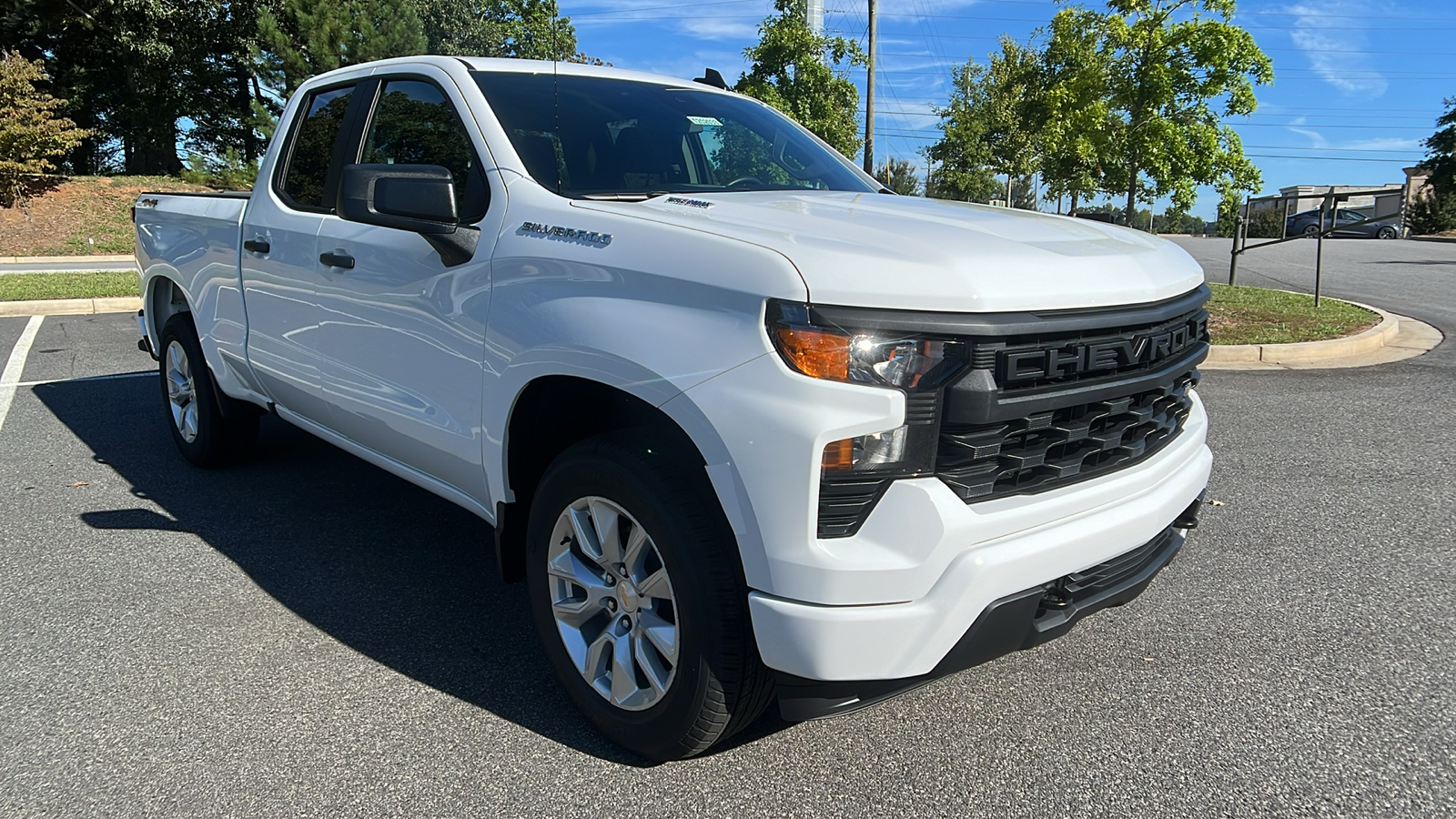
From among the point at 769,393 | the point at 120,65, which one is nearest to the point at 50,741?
the point at 769,393

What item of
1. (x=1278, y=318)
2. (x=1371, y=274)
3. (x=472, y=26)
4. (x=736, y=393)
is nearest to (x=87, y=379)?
(x=736, y=393)

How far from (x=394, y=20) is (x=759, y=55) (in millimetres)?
9981

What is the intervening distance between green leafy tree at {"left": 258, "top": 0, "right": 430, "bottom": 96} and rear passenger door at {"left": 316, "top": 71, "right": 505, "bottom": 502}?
75.1 feet

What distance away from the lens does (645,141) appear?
354 centimetres

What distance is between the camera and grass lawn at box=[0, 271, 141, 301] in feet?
41.3

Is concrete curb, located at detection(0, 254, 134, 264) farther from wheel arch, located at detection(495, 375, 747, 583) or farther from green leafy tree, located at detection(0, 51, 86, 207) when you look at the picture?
wheel arch, located at detection(495, 375, 747, 583)

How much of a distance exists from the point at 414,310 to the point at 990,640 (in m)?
2.10

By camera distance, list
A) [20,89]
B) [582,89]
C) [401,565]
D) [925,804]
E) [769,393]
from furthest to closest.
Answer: [20,89], [401,565], [582,89], [925,804], [769,393]

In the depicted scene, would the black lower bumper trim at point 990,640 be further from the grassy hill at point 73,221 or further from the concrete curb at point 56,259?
the grassy hill at point 73,221

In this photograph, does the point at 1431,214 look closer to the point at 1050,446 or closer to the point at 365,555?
the point at 1050,446

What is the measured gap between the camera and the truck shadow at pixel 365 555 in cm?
312

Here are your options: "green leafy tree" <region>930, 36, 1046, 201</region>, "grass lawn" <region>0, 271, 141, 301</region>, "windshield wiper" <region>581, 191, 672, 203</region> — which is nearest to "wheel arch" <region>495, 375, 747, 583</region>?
"windshield wiper" <region>581, 191, 672, 203</region>

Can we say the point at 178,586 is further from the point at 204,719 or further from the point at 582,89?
the point at 582,89

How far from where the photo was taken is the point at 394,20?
86.0ft
